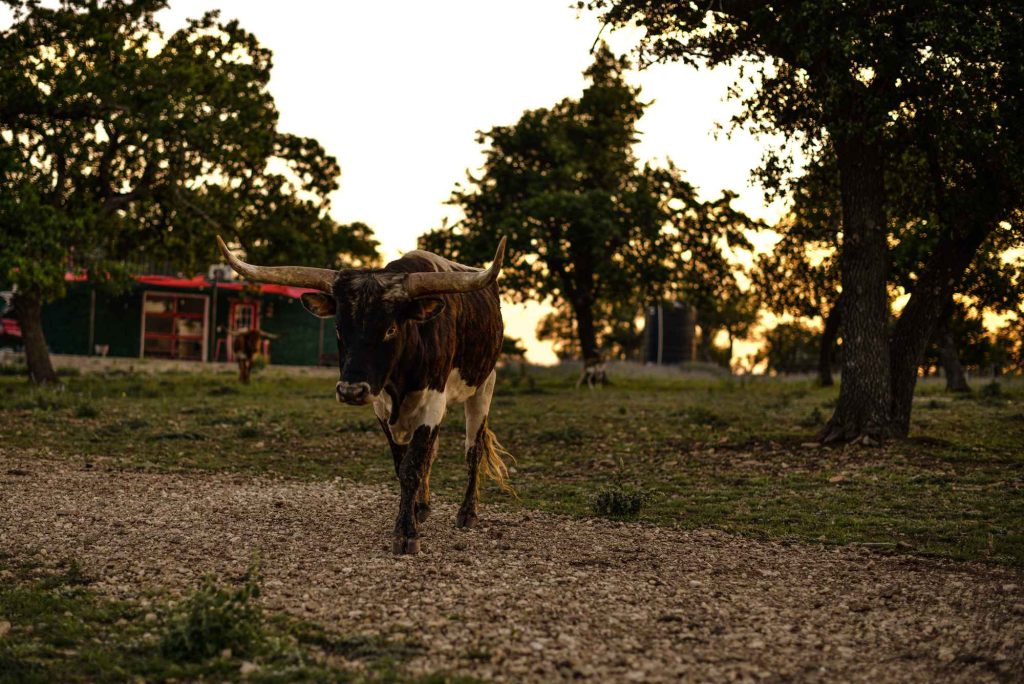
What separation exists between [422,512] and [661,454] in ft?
22.8

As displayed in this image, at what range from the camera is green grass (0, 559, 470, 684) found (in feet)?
16.5

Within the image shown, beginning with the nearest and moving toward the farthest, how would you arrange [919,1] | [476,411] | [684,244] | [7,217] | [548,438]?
[476,411], [919,1], [548,438], [7,217], [684,244]

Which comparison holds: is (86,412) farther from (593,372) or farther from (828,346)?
(828,346)

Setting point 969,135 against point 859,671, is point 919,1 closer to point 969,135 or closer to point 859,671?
point 969,135

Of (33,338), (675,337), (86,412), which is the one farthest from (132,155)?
(675,337)

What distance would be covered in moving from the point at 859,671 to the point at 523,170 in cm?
2971

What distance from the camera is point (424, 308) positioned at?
807 centimetres

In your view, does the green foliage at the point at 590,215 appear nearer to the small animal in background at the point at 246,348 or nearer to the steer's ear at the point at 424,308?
the small animal in background at the point at 246,348

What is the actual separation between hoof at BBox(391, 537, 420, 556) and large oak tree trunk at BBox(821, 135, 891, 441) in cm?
961

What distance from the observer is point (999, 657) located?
18.0 ft

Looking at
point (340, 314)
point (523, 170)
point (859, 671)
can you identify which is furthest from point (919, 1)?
point (523, 170)

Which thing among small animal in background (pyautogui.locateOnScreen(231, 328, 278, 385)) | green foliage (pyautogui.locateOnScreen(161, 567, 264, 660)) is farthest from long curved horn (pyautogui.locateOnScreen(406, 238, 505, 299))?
small animal in background (pyautogui.locateOnScreen(231, 328, 278, 385))

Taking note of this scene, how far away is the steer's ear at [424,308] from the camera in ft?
26.3

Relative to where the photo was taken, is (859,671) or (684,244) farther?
(684,244)
